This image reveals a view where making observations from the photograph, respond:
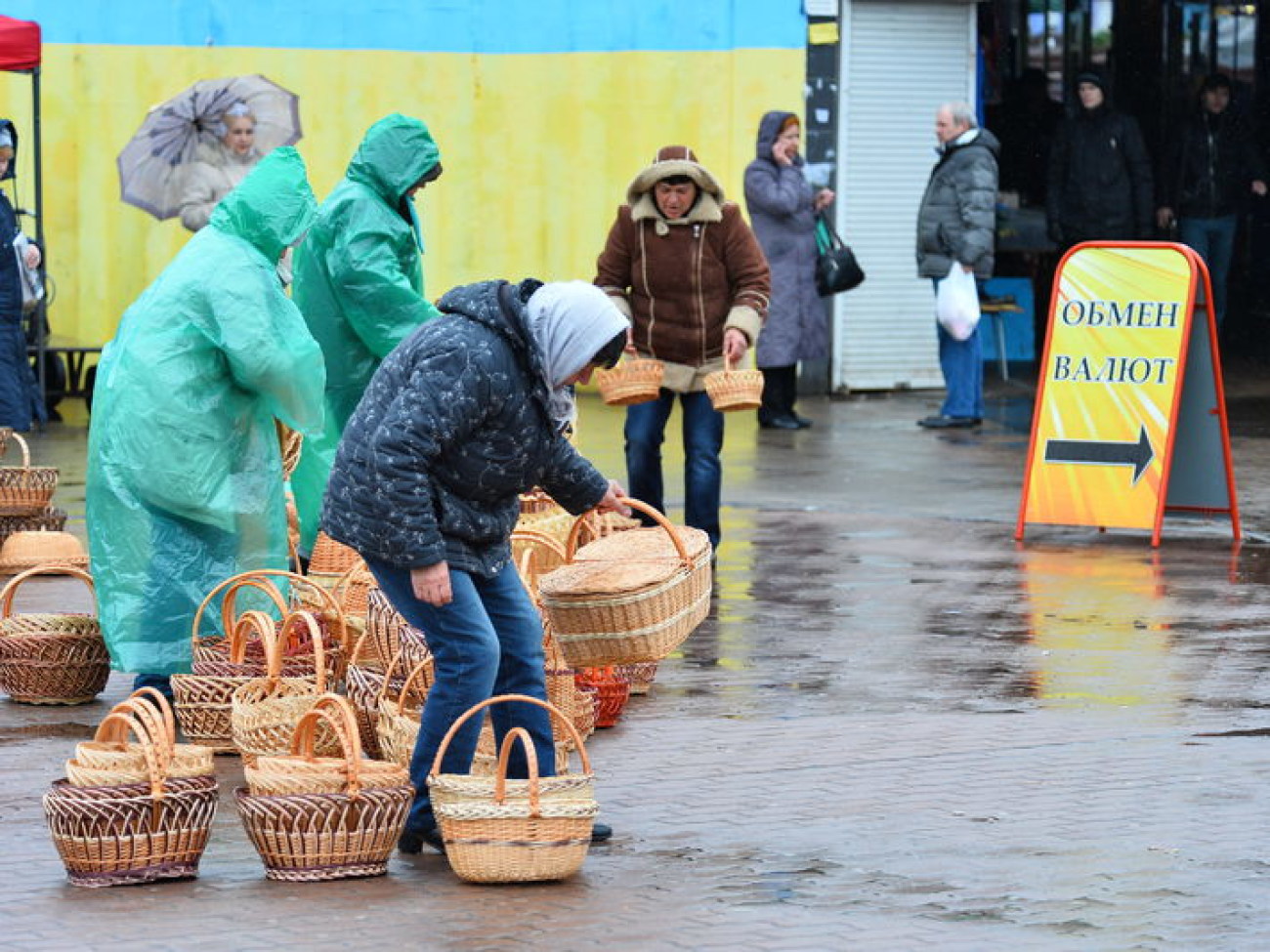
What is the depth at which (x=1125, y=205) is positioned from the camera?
64.1 feet

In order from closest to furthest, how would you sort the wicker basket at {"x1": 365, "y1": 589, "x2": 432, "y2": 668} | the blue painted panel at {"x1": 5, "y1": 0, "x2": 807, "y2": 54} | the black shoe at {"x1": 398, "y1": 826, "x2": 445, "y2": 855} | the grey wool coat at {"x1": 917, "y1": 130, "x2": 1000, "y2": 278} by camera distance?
the black shoe at {"x1": 398, "y1": 826, "x2": 445, "y2": 855} < the wicker basket at {"x1": 365, "y1": 589, "x2": 432, "y2": 668} < the grey wool coat at {"x1": 917, "y1": 130, "x2": 1000, "y2": 278} < the blue painted panel at {"x1": 5, "y1": 0, "x2": 807, "y2": 54}

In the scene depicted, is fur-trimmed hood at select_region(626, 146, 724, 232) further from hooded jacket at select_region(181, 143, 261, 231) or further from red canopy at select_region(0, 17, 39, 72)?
hooded jacket at select_region(181, 143, 261, 231)

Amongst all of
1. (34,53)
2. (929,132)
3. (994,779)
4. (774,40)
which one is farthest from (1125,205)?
(994,779)

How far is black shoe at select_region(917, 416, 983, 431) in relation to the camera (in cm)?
1722

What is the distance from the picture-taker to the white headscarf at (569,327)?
6215 millimetres

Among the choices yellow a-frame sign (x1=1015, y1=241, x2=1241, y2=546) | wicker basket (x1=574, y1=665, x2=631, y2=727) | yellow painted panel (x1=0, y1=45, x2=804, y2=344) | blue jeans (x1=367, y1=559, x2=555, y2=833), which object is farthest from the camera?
yellow painted panel (x1=0, y1=45, x2=804, y2=344)

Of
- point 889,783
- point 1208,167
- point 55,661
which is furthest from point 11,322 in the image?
point 1208,167

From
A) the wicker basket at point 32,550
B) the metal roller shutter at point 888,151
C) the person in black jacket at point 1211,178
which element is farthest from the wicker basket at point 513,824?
the person in black jacket at point 1211,178

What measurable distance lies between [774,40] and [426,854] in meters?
12.6

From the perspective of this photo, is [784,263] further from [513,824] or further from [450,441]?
[513,824]

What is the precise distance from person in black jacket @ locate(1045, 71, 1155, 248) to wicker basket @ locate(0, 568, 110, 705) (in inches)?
486

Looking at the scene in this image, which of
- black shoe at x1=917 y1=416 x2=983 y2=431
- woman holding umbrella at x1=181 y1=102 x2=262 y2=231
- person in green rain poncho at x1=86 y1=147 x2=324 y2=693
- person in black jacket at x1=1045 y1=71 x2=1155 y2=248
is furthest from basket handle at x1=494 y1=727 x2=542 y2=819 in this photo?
person in black jacket at x1=1045 y1=71 x2=1155 y2=248

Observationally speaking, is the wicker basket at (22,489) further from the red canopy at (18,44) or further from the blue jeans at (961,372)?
the blue jeans at (961,372)

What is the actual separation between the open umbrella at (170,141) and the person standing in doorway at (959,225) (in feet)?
15.1
